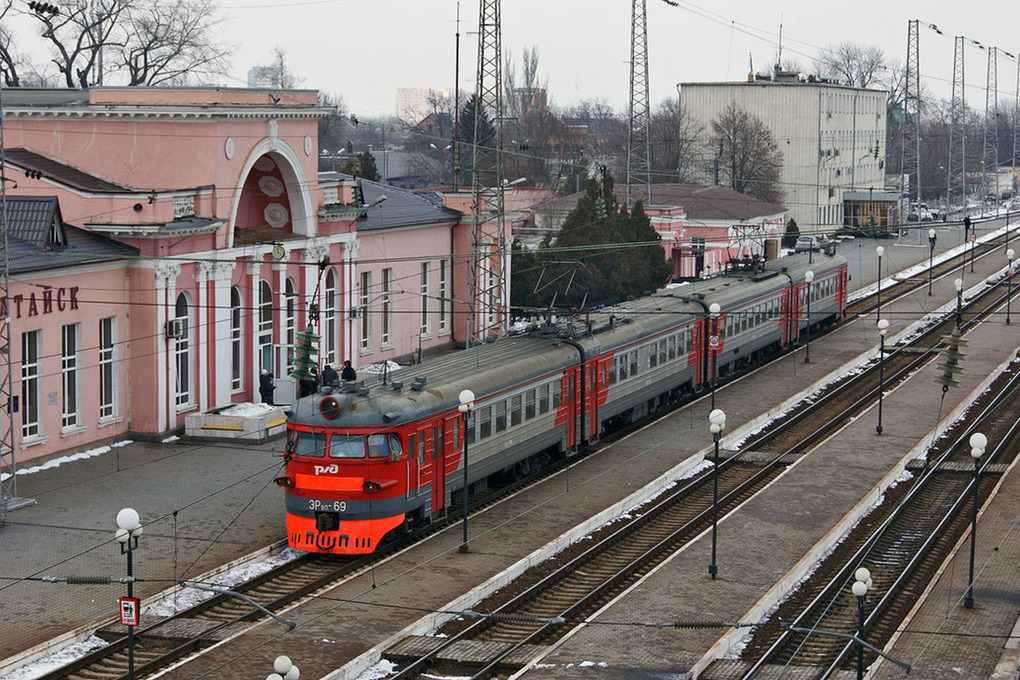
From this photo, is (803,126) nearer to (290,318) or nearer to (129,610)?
(290,318)

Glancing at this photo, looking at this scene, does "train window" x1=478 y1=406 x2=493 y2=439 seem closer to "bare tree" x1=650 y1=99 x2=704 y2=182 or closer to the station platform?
the station platform

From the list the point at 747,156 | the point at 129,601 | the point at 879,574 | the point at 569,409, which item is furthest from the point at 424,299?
the point at 747,156

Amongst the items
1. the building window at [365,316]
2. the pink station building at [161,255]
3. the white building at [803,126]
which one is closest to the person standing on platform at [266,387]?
the pink station building at [161,255]

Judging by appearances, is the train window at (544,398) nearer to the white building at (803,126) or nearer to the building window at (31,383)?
the building window at (31,383)

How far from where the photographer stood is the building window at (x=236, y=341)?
37.7 metres

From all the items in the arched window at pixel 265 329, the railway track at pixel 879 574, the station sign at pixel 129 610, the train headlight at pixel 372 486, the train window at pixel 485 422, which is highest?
the arched window at pixel 265 329

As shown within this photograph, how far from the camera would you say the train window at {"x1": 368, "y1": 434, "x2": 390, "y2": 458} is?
2345 cm

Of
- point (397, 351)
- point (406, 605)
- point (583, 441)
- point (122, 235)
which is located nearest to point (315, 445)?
point (406, 605)

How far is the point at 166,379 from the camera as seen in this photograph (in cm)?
3438

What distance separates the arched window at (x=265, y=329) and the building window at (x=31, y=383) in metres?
8.39

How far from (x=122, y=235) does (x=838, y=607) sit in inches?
756

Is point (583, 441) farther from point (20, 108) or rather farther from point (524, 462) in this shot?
point (20, 108)

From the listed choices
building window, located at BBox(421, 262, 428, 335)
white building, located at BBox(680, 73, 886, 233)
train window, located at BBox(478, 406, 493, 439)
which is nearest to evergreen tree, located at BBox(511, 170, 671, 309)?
building window, located at BBox(421, 262, 428, 335)

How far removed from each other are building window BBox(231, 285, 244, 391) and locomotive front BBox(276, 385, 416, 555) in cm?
1436
